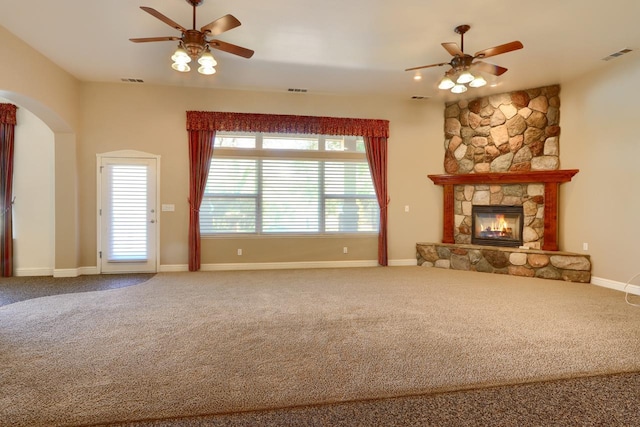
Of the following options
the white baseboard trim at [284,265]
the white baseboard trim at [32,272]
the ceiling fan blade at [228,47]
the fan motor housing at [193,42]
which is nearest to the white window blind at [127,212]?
the white baseboard trim at [32,272]

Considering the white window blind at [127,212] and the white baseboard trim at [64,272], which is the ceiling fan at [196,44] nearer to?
the white window blind at [127,212]

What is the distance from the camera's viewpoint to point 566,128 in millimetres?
5566

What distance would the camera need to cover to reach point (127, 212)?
19.0ft

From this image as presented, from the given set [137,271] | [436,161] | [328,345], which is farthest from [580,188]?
[137,271]

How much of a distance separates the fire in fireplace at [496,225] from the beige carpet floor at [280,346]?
1404 millimetres

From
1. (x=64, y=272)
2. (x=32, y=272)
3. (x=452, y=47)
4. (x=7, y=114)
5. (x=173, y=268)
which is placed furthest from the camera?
(x=173, y=268)

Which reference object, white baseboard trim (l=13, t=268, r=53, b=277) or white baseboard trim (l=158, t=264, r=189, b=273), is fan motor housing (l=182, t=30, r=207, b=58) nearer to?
white baseboard trim (l=158, t=264, r=189, b=273)

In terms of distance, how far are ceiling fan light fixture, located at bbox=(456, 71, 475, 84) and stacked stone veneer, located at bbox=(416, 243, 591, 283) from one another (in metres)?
3.14

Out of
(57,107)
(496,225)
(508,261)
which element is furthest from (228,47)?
(508,261)

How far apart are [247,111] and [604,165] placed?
5.64 m

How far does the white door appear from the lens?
226 inches

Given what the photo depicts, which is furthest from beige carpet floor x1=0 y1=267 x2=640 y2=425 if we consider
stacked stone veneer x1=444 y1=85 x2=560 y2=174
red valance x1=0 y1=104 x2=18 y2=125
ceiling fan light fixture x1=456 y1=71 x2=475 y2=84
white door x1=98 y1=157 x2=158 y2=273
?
red valance x1=0 y1=104 x2=18 y2=125

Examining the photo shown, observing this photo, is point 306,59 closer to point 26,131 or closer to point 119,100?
point 119,100

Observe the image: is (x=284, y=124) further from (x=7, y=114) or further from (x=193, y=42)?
(x=7, y=114)
